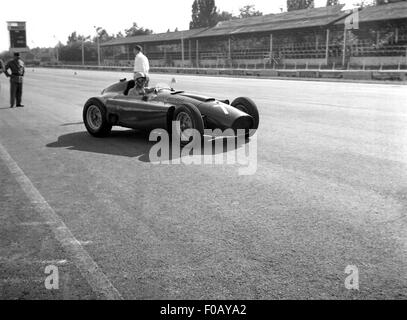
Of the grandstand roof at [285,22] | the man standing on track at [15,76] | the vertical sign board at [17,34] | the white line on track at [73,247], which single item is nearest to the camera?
the white line on track at [73,247]

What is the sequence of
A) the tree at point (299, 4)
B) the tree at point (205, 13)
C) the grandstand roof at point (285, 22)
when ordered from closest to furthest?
the grandstand roof at point (285, 22)
the tree at point (205, 13)
the tree at point (299, 4)

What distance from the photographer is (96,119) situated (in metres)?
9.38

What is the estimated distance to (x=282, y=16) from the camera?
61.9 metres

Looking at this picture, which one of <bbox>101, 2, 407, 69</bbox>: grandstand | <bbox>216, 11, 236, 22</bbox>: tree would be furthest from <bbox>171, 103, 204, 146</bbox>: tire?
<bbox>216, 11, 236, 22</bbox>: tree

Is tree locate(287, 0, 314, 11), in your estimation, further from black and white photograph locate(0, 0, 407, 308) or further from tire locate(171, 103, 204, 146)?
tire locate(171, 103, 204, 146)

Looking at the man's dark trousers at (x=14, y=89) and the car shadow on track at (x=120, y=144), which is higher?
the man's dark trousers at (x=14, y=89)

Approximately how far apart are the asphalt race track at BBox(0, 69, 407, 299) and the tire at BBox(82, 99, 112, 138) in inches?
43.5

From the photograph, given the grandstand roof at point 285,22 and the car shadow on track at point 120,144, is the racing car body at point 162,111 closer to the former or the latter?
the car shadow on track at point 120,144

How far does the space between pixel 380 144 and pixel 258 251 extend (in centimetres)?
498

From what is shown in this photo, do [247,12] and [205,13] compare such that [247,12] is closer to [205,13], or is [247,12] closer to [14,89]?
[205,13]

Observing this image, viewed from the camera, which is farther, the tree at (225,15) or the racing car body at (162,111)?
the tree at (225,15)

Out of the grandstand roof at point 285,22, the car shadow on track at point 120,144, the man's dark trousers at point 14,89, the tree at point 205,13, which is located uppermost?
the tree at point 205,13

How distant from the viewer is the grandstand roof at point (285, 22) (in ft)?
165

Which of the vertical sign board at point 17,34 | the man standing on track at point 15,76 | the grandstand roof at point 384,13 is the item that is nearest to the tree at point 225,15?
the vertical sign board at point 17,34
